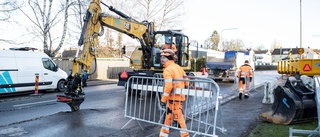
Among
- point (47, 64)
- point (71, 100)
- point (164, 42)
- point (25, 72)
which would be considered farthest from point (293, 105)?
point (47, 64)

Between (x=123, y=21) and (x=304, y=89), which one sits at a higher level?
(x=123, y=21)

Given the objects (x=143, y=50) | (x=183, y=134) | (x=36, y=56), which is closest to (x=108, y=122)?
(x=183, y=134)

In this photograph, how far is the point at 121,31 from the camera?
11.7 meters

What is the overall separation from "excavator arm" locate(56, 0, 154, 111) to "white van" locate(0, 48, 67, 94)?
542 centimetres

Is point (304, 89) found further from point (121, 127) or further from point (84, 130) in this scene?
point (84, 130)

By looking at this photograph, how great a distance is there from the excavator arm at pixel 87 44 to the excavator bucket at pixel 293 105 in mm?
5457

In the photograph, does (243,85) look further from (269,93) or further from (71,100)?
(71,100)

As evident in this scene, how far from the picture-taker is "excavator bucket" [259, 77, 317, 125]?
6.77 m

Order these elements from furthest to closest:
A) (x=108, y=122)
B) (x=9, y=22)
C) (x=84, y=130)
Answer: (x=9, y=22) < (x=108, y=122) < (x=84, y=130)

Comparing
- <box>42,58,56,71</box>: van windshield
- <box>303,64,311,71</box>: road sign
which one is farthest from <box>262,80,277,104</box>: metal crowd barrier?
<box>42,58,56,71</box>: van windshield

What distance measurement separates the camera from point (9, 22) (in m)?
19.5

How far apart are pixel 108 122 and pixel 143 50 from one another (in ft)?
21.3

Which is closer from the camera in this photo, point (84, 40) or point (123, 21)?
point (84, 40)

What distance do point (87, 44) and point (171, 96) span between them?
197 inches
